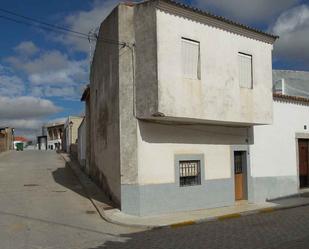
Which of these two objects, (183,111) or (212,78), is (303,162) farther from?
(183,111)

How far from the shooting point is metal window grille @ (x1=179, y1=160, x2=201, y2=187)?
1557cm

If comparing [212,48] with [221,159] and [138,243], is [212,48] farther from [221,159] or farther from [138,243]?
[138,243]

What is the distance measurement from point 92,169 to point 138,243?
11734 millimetres

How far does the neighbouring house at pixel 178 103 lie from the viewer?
14.1 m

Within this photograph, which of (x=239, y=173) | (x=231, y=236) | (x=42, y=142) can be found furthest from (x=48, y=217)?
(x=42, y=142)

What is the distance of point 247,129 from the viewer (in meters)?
17.9

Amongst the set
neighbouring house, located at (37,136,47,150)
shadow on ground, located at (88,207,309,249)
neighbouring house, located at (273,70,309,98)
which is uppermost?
neighbouring house, located at (273,70,309,98)

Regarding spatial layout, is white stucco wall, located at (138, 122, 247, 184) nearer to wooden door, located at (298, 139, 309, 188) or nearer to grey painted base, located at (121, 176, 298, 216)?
grey painted base, located at (121, 176, 298, 216)

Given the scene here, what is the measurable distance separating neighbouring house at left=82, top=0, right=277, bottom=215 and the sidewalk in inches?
16.5

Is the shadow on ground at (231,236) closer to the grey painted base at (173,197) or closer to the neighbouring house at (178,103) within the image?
the grey painted base at (173,197)

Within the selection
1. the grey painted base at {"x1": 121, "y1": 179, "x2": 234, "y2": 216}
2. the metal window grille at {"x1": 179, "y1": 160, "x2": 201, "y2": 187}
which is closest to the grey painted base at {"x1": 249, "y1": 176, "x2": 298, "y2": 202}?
the grey painted base at {"x1": 121, "y1": 179, "x2": 234, "y2": 216}

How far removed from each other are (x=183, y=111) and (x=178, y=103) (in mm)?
311

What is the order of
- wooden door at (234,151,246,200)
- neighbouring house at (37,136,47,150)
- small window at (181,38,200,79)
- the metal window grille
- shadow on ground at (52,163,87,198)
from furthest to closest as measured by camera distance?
1. neighbouring house at (37,136,47,150)
2. shadow on ground at (52,163,87,198)
3. wooden door at (234,151,246,200)
4. the metal window grille
5. small window at (181,38,200,79)

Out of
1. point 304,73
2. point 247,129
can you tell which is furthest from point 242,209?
point 304,73
